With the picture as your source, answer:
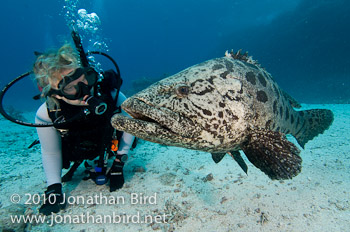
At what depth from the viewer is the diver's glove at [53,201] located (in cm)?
327

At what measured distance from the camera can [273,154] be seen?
2.30 meters

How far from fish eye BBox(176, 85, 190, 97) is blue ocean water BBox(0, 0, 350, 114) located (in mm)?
2762

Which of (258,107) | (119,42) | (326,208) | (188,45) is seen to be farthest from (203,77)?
(119,42)

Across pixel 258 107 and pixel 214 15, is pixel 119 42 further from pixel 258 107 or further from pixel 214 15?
pixel 258 107

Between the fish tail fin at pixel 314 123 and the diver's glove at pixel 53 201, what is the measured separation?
520cm

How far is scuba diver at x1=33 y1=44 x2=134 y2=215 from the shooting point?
310 cm

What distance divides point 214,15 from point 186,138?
81649 millimetres

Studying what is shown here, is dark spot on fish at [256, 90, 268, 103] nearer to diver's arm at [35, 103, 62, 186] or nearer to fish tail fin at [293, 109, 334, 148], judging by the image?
fish tail fin at [293, 109, 334, 148]

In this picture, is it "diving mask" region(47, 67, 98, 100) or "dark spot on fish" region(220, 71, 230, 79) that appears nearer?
"dark spot on fish" region(220, 71, 230, 79)

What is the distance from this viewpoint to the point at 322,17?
2581 cm

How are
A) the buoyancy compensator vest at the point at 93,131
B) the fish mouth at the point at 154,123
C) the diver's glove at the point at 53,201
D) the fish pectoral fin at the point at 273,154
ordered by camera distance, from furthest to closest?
→ the buoyancy compensator vest at the point at 93,131
the diver's glove at the point at 53,201
the fish pectoral fin at the point at 273,154
the fish mouth at the point at 154,123

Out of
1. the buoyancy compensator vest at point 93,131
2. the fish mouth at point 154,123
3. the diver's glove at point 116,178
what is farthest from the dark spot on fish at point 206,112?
the diver's glove at point 116,178

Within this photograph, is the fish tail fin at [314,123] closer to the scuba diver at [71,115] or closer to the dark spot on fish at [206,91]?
the dark spot on fish at [206,91]

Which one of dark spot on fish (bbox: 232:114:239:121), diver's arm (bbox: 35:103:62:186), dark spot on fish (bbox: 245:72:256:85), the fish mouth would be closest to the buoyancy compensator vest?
diver's arm (bbox: 35:103:62:186)
